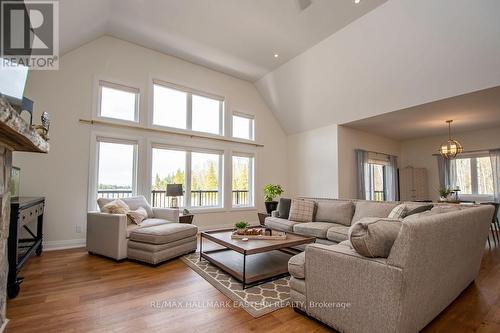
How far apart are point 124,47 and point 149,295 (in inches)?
175

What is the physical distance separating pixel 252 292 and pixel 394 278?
1.38 metres

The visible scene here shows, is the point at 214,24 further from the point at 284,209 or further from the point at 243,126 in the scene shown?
the point at 284,209

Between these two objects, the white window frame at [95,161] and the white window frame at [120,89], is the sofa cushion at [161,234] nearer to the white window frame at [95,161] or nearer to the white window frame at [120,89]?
the white window frame at [95,161]

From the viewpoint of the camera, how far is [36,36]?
2.99 m

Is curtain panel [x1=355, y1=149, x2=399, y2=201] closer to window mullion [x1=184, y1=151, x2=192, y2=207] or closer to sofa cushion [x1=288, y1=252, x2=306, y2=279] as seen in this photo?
window mullion [x1=184, y1=151, x2=192, y2=207]

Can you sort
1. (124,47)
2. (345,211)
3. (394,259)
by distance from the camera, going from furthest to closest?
1. (124,47)
2. (345,211)
3. (394,259)

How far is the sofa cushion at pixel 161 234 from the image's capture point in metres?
3.08

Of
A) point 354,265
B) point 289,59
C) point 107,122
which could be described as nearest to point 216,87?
point 289,59

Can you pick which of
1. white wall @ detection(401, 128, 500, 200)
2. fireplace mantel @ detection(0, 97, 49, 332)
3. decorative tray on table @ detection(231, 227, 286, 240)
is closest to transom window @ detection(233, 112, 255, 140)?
decorative tray on table @ detection(231, 227, 286, 240)

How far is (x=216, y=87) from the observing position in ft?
18.9

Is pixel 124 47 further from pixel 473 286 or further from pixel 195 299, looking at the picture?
pixel 473 286

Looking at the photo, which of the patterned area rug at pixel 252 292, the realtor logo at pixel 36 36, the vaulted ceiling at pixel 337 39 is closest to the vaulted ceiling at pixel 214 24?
the vaulted ceiling at pixel 337 39

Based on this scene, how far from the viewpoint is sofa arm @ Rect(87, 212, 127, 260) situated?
3180 millimetres

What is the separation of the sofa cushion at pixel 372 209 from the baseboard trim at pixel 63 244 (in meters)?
4.47
